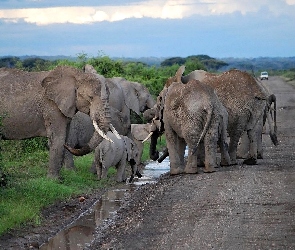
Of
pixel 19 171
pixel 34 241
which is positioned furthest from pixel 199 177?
pixel 34 241

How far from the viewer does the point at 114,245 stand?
979 centimetres

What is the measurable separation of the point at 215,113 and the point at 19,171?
3722 millimetres

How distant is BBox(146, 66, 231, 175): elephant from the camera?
1542 cm

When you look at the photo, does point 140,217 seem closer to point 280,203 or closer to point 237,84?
point 280,203

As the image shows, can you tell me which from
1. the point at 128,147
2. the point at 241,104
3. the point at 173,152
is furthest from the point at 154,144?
the point at 241,104

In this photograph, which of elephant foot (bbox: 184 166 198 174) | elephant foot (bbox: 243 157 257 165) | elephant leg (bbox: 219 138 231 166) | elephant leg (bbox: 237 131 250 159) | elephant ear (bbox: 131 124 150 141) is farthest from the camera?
elephant ear (bbox: 131 124 150 141)

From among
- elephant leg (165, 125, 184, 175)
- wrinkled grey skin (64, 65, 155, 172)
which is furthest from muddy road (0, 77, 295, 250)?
wrinkled grey skin (64, 65, 155, 172)

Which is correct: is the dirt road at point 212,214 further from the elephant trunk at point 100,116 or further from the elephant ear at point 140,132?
the elephant ear at point 140,132

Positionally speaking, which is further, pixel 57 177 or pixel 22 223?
pixel 57 177

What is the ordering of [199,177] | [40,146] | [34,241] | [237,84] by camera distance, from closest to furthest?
[34,241] → [199,177] → [237,84] → [40,146]

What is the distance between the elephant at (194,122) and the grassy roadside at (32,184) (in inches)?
55.6

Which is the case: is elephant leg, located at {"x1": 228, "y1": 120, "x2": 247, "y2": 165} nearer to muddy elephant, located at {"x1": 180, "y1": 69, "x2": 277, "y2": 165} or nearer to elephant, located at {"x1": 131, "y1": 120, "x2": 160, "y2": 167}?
muddy elephant, located at {"x1": 180, "y1": 69, "x2": 277, "y2": 165}

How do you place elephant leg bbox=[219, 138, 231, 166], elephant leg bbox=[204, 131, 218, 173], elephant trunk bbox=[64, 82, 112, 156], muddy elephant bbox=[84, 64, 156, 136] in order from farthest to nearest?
muddy elephant bbox=[84, 64, 156, 136] → elephant leg bbox=[219, 138, 231, 166] → elephant leg bbox=[204, 131, 218, 173] → elephant trunk bbox=[64, 82, 112, 156]

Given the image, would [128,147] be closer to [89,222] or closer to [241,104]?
[241,104]
